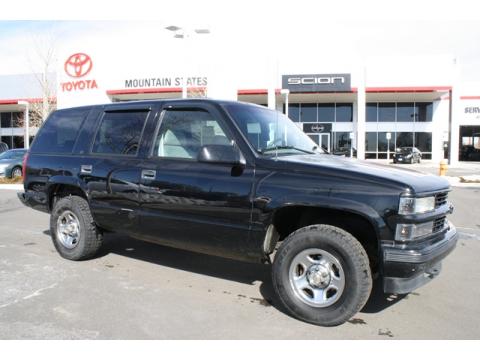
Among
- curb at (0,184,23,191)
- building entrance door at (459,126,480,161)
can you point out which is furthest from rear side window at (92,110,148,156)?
building entrance door at (459,126,480,161)

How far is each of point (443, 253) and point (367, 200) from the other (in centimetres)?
93

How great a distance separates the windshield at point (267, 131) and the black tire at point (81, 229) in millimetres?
2365

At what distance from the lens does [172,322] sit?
3859 millimetres

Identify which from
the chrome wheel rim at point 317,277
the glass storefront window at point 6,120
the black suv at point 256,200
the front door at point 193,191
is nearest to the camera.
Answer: the black suv at point 256,200

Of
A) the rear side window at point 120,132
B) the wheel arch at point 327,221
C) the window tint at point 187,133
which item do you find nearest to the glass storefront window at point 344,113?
the rear side window at point 120,132

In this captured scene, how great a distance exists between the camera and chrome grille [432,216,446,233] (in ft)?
12.9

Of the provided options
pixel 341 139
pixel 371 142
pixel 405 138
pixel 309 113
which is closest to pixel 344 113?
pixel 341 139

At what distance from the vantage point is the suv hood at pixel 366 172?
366cm

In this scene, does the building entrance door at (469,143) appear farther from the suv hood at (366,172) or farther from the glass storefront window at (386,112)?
the suv hood at (366,172)

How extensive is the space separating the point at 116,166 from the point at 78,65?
33218mm

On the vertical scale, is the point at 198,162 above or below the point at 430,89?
below
